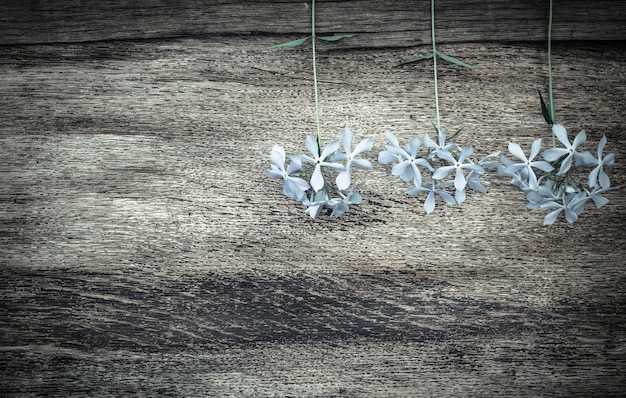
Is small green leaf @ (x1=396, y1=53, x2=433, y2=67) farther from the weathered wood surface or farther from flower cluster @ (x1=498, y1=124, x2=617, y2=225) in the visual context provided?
flower cluster @ (x1=498, y1=124, x2=617, y2=225)

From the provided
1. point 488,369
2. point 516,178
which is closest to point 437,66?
point 516,178

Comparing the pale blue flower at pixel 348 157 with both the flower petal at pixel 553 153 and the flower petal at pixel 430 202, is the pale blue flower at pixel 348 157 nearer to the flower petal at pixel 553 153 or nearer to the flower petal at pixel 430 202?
the flower petal at pixel 430 202

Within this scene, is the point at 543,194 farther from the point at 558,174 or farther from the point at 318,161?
the point at 318,161

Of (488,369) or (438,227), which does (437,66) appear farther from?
(488,369)

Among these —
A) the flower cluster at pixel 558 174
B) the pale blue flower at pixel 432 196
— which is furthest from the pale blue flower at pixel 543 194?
the pale blue flower at pixel 432 196

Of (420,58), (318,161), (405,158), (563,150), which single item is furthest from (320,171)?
(563,150)

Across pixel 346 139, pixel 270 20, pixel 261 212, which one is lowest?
pixel 261 212
